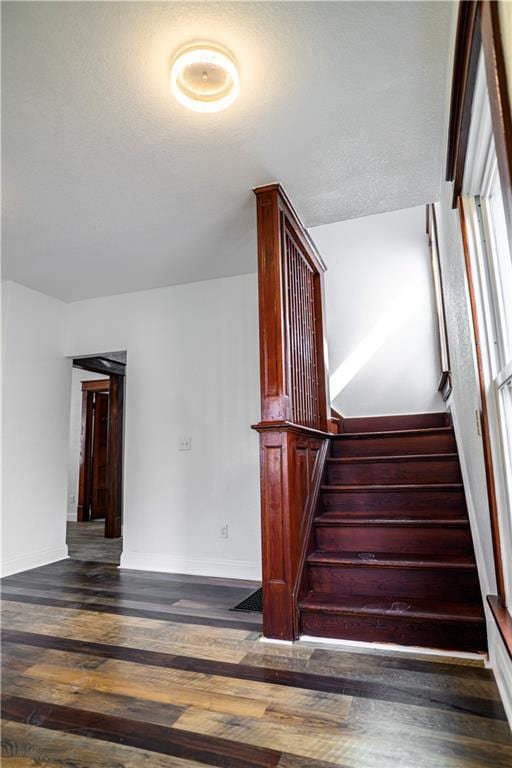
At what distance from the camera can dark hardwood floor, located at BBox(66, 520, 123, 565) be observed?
4164 millimetres

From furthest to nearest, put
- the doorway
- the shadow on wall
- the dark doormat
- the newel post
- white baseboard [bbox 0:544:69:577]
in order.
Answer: the doorway, the shadow on wall, white baseboard [bbox 0:544:69:577], the dark doormat, the newel post

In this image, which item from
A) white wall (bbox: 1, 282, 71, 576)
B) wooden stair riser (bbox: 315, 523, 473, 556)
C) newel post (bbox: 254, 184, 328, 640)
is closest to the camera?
newel post (bbox: 254, 184, 328, 640)

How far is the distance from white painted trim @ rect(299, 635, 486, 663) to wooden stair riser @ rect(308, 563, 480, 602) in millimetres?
245

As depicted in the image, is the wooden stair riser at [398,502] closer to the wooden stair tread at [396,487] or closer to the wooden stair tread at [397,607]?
the wooden stair tread at [396,487]

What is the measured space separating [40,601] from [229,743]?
1.95 metres

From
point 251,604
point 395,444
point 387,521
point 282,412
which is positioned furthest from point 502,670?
point 395,444

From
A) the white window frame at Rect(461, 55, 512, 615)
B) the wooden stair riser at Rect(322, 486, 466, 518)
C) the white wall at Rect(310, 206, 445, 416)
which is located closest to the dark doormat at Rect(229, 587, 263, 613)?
the wooden stair riser at Rect(322, 486, 466, 518)

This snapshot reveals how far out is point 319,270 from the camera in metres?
3.63

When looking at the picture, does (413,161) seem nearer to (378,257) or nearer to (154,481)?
(378,257)

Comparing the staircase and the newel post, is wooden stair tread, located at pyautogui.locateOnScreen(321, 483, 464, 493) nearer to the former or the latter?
the staircase

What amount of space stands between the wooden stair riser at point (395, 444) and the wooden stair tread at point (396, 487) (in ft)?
1.58

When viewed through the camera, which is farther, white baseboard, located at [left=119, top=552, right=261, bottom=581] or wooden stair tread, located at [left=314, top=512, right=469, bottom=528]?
white baseboard, located at [left=119, top=552, right=261, bottom=581]

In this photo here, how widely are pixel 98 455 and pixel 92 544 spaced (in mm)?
2307

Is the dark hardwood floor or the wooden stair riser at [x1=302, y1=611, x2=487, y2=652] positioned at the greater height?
the wooden stair riser at [x1=302, y1=611, x2=487, y2=652]
